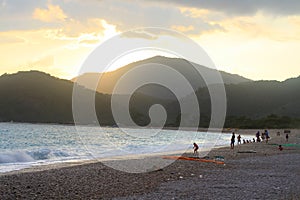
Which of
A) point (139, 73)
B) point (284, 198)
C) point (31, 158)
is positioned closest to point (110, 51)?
point (284, 198)

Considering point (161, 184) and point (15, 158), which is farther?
point (15, 158)

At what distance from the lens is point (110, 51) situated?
17359 millimetres

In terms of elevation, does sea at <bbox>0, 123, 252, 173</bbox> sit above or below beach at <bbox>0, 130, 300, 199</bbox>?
below

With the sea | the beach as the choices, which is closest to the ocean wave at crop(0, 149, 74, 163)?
the sea

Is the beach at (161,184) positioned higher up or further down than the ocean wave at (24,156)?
higher up

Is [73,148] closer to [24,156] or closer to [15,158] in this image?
[24,156]

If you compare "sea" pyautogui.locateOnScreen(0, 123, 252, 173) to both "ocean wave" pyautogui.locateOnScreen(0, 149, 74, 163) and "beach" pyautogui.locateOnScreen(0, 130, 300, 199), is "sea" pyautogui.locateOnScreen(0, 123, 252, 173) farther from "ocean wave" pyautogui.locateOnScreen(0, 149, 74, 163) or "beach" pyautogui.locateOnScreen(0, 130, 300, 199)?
"beach" pyautogui.locateOnScreen(0, 130, 300, 199)

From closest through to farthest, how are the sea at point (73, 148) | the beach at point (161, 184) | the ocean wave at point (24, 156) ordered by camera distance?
the beach at point (161, 184), the ocean wave at point (24, 156), the sea at point (73, 148)

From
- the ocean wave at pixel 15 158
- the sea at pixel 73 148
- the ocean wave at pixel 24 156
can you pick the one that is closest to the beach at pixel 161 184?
the sea at pixel 73 148

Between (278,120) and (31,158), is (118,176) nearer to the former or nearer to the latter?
(31,158)

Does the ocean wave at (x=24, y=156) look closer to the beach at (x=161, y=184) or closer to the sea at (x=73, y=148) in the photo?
the sea at (x=73, y=148)

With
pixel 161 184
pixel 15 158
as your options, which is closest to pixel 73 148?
pixel 15 158

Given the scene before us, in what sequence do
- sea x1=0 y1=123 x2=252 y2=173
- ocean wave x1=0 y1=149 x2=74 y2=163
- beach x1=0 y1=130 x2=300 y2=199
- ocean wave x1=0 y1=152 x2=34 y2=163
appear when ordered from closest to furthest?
beach x1=0 y1=130 x2=300 y2=199 → ocean wave x1=0 y1=152 x2=34 y2=163 → ocean wave x1=0 y1=149 x2=74 y2=163 → sea x1=0 y1=123 x2=252 y2=173

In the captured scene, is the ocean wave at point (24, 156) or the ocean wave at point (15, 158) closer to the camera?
the ocean wave at point (15, 158)
